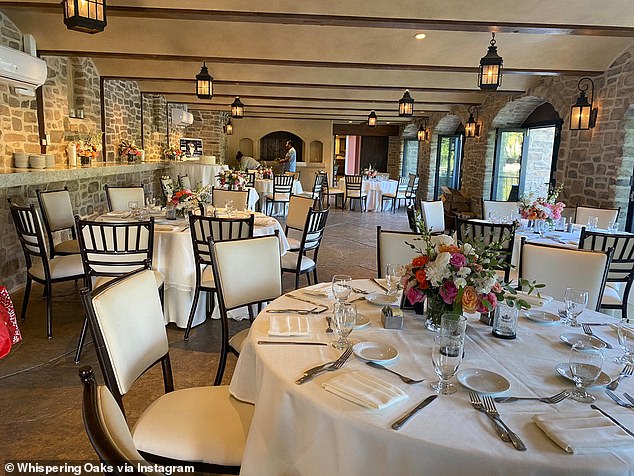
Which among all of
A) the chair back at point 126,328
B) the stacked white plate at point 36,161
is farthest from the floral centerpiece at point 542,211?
the stacked white plate at point 36,161

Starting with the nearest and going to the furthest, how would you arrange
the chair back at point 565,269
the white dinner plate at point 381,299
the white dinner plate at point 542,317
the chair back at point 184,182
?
the white dinner plate at point 542,317 < the white dinner plate at point 381,299 < the chair back at point 565,269 < the chair back at point 184,182

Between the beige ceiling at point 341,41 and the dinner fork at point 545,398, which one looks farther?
the beige ceiling at point 341,41

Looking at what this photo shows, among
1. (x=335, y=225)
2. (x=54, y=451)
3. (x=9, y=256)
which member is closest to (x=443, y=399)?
(x=54, y=451)

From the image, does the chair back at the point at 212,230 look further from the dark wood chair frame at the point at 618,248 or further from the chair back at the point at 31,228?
the dark wood chair frame at the point at 618,248

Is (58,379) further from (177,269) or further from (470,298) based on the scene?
(470,298)

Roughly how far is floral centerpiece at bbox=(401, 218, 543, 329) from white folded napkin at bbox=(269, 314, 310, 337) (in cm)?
46

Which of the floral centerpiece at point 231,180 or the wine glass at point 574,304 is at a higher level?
the floral centerpiece at point 231,180

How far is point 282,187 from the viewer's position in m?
10.5

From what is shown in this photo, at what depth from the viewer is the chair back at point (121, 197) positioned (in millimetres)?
5551

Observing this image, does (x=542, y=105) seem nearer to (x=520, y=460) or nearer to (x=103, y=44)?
(x=103, y=44)

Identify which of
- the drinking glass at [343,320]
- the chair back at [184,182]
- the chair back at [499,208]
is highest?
the chair back at [184,182]

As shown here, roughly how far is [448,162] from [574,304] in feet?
36.6

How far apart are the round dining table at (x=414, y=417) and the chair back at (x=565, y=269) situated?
82 cm

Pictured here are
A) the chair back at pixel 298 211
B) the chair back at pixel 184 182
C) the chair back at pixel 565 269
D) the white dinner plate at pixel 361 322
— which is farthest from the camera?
the chair back at pixel 298 211
